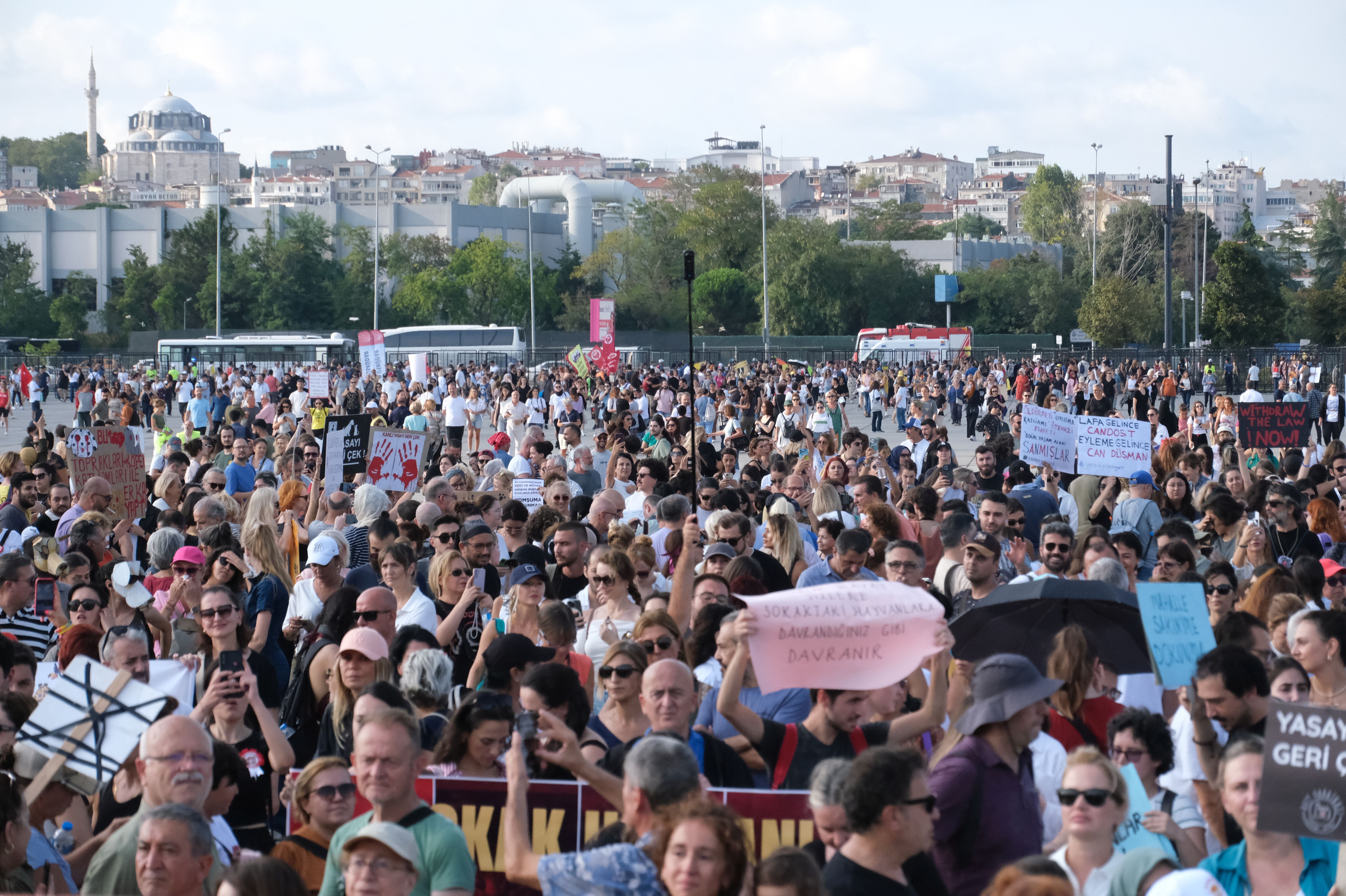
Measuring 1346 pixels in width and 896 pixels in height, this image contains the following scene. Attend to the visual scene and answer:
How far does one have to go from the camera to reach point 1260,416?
48.4ft

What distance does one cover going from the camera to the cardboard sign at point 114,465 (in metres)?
12.0

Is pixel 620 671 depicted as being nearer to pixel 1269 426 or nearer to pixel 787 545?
pixel 787 545

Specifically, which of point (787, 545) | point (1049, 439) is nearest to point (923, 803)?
point (787, 545)

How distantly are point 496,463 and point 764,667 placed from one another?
9090 mm

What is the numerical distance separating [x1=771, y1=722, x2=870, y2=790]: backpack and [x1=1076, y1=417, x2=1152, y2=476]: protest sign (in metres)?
7.80

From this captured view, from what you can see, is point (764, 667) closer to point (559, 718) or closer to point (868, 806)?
point (559, 718)

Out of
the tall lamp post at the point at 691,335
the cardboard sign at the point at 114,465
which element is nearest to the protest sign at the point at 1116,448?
the tall lamp post at the point at 691,335

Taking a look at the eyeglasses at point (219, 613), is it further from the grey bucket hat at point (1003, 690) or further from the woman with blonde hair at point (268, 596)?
the grey bucket hat at point (1003, 690)

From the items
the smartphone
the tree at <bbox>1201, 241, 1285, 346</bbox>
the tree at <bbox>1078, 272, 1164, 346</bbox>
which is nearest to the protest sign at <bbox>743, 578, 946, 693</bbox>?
the smartphone

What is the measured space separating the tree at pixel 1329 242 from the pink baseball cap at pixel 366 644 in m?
90.8

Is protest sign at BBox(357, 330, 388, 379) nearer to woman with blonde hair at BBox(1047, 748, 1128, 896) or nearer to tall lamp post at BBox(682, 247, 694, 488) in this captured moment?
tall lamp post at BBox(682, 247, 694, 488)

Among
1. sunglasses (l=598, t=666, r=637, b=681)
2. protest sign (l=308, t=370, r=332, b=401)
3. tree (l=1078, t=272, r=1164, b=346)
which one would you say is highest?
tree (l=1078, t=272, r=1164, b=346)

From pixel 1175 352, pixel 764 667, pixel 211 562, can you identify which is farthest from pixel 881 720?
pixel 1175 352

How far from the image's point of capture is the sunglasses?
219 inches
